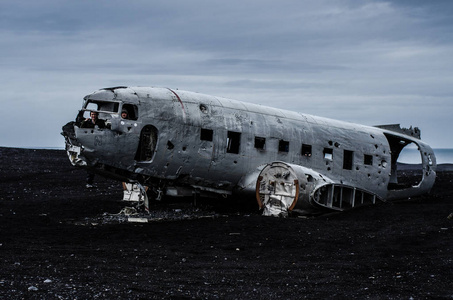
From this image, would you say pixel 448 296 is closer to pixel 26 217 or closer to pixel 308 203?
pixel 308 203

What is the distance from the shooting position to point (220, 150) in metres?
18.0

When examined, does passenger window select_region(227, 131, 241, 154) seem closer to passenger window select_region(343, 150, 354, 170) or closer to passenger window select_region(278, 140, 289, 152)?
passenger window select_region(278, 140, 289, 152)

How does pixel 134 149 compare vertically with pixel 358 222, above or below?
above

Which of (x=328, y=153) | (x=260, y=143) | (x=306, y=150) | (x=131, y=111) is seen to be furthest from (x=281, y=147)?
(x=131, y=111)

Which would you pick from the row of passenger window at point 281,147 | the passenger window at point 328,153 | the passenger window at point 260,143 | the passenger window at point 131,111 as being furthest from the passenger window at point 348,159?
the passenger window at point 131,111

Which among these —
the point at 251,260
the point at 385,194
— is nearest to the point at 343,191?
the point at 385,194

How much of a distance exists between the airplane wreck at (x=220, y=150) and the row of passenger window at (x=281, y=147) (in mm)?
35

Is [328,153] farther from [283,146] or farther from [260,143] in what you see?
[260,143]

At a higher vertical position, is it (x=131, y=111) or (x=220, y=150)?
(x=131, y=111)

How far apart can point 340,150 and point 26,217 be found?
1107cm

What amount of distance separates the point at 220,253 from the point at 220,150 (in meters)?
5.71

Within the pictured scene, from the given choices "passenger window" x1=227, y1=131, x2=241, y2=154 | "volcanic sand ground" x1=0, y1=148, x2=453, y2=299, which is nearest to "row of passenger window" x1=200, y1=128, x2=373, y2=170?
"passenger window" x1=227, y1=131, x2=241, y2=154

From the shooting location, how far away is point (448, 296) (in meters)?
8.59

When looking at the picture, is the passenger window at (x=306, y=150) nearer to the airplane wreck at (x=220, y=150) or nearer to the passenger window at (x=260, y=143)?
the airplane wreck at (x=220, y=150)
